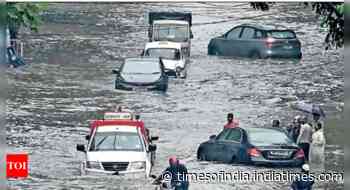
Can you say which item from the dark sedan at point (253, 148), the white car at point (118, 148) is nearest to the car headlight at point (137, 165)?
the white car at point (118, 148)

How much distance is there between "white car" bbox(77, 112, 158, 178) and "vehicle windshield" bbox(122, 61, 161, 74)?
3948 millimetres

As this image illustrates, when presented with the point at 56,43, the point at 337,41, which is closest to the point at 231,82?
the point at 56,43

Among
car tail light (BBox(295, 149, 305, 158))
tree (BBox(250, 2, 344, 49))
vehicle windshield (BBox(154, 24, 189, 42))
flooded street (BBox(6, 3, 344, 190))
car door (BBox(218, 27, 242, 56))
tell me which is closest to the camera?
tree (BBox(250, 2, 344, 49))

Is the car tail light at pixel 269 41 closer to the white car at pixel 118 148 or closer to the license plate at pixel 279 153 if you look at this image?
the white car at pixel 118 148

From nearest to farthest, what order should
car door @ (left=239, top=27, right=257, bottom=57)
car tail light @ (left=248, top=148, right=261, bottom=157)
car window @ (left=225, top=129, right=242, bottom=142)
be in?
1. car tail light @ (left=248, top=148, right=261, bottom=157)
2. car window @ (left=225, top=129, right=242, bottom=142)
3. car door @ (left=239, top=27, right=257, bottom=57)

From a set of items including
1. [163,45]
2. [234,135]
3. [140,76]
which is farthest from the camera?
[163,45]

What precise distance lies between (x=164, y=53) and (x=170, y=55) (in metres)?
1.48

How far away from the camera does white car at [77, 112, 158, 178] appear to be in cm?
2234

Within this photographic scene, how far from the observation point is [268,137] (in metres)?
23.0

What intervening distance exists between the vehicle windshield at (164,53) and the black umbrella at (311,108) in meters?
3.92

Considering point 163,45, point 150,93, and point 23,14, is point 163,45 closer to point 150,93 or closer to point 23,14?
point 150,93

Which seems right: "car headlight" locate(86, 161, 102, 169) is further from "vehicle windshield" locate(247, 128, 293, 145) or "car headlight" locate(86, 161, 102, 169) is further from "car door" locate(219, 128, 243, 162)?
"vehicle windshield" locate(247, 128, 293, 145)

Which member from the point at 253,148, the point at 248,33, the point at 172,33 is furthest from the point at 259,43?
the point at 172,33

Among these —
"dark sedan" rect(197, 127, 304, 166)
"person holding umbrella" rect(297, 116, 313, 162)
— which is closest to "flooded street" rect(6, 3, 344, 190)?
"dark sedan" rect(197, 127, 304, 166)
